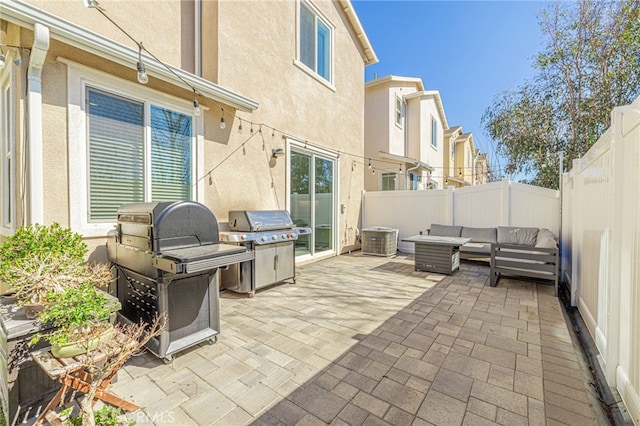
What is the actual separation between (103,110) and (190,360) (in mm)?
3411

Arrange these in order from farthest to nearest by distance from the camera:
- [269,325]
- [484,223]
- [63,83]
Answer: [484,223] < [269,325] < [63,83]

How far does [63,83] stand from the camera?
338 centimetres

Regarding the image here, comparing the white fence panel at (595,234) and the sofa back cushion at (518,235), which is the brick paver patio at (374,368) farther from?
the sofa back cushion at (518,235)

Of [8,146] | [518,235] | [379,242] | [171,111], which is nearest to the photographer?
[8,146]

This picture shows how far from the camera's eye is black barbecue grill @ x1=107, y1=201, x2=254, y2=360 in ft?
8.99

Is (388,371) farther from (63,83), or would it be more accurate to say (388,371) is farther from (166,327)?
(63,83)

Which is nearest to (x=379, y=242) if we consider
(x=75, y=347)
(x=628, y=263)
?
(x=628, y=263)

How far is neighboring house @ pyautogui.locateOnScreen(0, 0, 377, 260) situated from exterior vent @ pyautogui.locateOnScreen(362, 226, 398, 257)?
78 cm

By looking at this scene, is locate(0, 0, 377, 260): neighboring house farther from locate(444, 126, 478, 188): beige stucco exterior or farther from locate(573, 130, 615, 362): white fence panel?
locate(444, 126, 478, 188): beige stucco exterior

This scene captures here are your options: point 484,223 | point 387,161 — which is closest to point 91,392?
point 484,223

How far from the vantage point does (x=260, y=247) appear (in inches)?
194

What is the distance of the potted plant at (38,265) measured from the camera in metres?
2.15

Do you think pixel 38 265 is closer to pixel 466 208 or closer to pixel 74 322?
pixel 74 322

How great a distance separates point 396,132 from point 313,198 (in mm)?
6859
